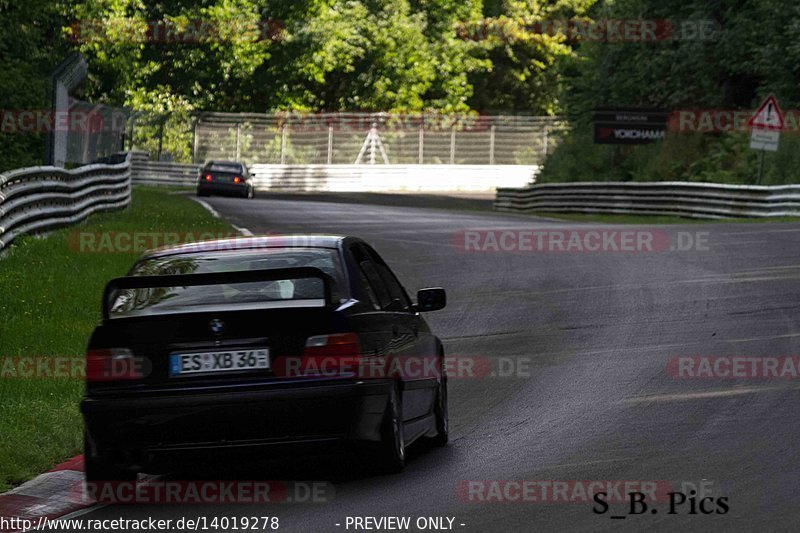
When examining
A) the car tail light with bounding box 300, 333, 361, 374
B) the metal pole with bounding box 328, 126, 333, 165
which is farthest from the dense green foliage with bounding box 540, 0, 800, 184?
the car tail light with bounding box 300, 333, 361, 374

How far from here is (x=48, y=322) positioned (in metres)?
14.3

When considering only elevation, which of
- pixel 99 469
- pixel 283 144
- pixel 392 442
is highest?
pixel 283 144

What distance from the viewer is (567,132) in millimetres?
51719

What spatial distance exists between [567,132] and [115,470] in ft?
146

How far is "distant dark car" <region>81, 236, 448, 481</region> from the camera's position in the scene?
7.74 metres

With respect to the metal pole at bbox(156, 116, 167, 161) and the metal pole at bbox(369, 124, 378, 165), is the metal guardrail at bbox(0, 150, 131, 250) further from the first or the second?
the metal pole at bbox(369, 124, 378, 165)

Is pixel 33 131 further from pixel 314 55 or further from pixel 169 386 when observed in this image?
pixel 314 55

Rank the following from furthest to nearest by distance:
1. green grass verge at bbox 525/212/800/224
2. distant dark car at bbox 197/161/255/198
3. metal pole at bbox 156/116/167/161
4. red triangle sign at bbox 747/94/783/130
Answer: metal pole at bbox 156/116/167/161, distant dark car at bbox 197/161/255/198, green grass verge at bbox 525/212/800/224, red triangle sign at bbox 747/94/783/130

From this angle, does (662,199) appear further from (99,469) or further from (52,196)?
(99,469)

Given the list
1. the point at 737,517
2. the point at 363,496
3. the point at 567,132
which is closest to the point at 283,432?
the point at 363,496

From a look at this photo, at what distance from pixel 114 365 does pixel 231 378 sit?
0.60 metres

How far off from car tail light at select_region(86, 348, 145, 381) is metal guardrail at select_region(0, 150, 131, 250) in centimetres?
1068

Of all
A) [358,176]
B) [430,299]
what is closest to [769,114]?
[430,299]

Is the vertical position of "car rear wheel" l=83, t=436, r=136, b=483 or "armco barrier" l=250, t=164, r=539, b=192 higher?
"car rear wheel" l=83, t=436, r=136, b=483
